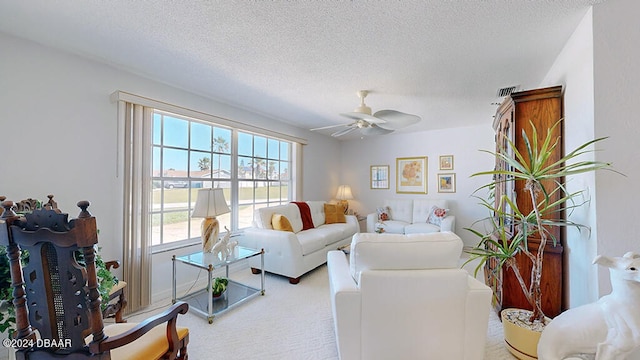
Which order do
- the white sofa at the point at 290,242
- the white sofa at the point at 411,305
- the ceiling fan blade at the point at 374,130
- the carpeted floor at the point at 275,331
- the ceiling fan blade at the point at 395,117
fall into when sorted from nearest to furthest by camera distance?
the white sofa at the point at 411,305, the carpeted floor at the point at 275,331, the ceiling fan blade at the point at 395,117, the ceiling fan blade at the point at 374,130, the white sofa at the point at 290,242

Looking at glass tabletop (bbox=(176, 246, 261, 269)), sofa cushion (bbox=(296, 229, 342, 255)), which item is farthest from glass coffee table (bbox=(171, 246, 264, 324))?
sofa cushion (bbox=(296, 229, 342, 255))

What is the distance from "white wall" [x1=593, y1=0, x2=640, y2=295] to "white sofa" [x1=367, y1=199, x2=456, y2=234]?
8.85 ft

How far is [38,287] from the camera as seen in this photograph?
98cm

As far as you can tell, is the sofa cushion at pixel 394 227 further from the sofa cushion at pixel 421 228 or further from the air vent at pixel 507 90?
the air vent at pixel 507 90

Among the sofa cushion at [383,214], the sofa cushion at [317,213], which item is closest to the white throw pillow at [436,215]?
the sofa cushion at [383,214]

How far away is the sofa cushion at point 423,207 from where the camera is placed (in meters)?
4.66

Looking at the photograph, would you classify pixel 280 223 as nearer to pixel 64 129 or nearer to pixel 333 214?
pixel 333 214

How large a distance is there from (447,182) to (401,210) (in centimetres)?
104

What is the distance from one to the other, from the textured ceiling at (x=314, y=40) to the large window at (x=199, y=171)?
59cm

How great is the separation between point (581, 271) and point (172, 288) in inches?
143

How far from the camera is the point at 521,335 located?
63.3 inches

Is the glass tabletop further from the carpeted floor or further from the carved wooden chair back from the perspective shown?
the carved wooden chair back

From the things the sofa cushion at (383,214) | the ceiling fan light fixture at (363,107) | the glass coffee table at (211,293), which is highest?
the ceiling fan light fixture at (363,107)

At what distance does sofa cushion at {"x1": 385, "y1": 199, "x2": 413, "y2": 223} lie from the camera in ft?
16.1
